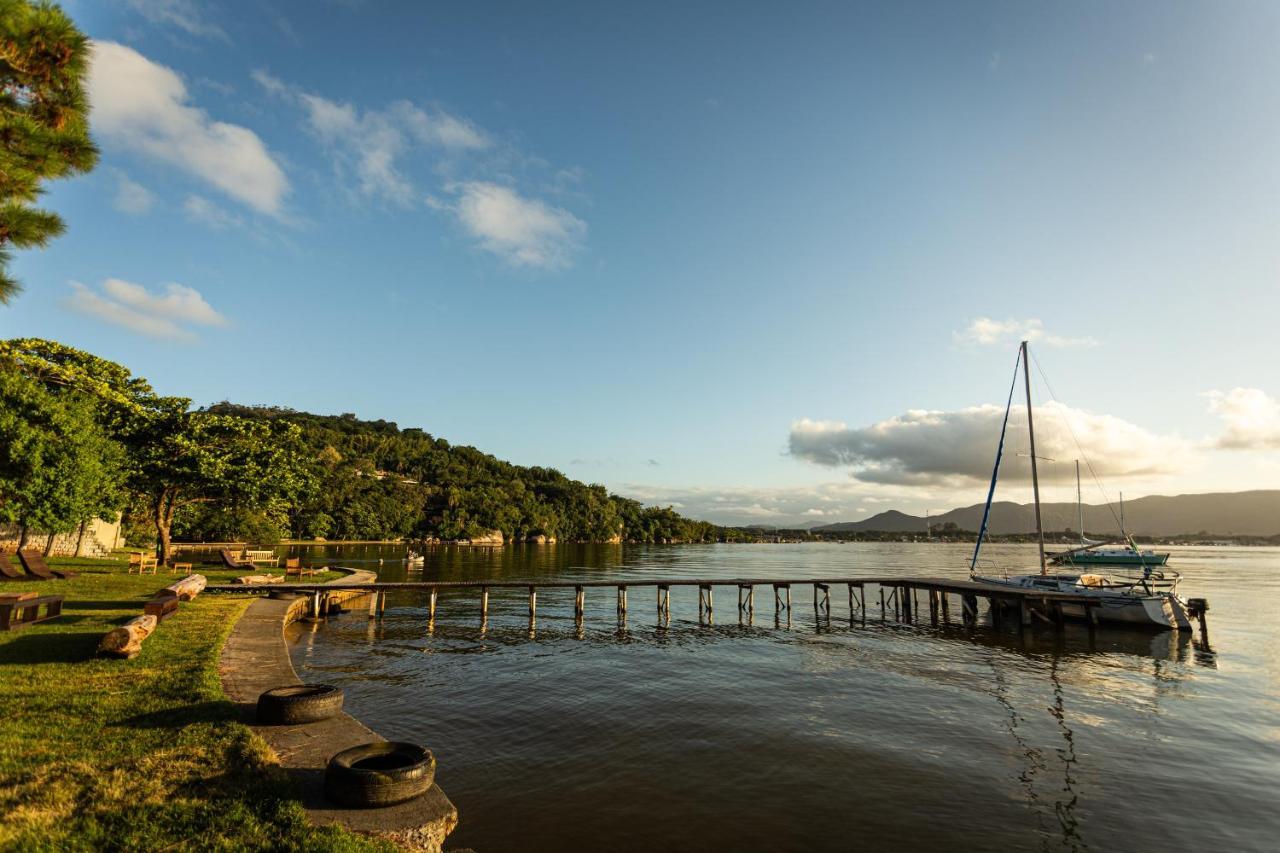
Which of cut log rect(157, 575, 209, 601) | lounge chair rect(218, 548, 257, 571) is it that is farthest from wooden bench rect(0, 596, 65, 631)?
lounge chair rect(218, 548, 257, 571)

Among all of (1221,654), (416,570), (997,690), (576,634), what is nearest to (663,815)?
(997,690)

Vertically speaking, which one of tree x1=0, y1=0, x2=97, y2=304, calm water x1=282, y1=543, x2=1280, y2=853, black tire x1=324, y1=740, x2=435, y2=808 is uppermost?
tree x1=0, y1=0, x2=97, y2=304

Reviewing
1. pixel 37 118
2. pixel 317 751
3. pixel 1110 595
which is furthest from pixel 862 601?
pixel 37 118

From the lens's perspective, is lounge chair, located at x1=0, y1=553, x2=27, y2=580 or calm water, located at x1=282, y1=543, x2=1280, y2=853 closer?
calm water, located at x1=282, y1=543, x2=1280, y2=853

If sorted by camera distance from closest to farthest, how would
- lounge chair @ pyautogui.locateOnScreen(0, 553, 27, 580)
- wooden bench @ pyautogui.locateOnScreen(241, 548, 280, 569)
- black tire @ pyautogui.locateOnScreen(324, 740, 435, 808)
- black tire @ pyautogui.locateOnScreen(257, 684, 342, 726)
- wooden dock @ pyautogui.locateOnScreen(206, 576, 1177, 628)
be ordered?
1. black tire @ pyautogui.locateOnScreen(324, 740, 435, 808)
2. black tire @ pyautogui.locateOnScreen(257, 684, 342, 726)
3. lounge chair @ pyautogui.locateOnScreen(0, 553, 27, 580)
4. wooden dock @ pyautogui.locateOnScreen(206, 576, 1177, 628)
5. wooden bench @ pyautogui.locateOnScreen(241, 548, 280, 569)

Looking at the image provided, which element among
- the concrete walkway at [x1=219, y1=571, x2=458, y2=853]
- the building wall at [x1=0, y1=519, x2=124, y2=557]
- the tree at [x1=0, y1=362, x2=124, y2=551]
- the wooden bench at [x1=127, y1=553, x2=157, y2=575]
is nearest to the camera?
the concrete walkway at [x1=219, y1=571, x2=458, y2=853]

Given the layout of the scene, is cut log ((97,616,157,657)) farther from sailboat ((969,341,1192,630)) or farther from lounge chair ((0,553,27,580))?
sailboat ((969,341,1192,630))

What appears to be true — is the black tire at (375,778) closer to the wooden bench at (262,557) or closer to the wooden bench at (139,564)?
the wooden bench at (139,564)

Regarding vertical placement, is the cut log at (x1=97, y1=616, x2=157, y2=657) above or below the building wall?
below

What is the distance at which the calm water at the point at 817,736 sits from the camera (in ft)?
39.0

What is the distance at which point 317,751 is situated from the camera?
10250mm

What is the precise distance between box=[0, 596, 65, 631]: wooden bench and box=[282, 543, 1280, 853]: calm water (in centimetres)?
756

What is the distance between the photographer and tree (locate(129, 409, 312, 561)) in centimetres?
3869

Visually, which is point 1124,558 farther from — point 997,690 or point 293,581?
point 293,581
